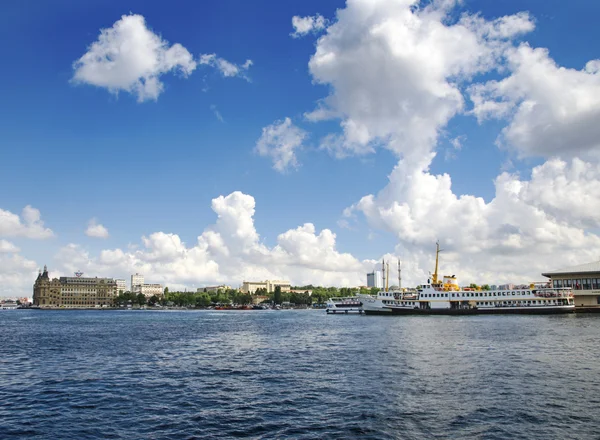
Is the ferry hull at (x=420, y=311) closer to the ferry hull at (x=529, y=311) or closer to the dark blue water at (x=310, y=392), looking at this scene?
the ferry hull at (x=529, y=311)

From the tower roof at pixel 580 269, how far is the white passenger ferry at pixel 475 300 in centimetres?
551

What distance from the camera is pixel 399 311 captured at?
175625mm

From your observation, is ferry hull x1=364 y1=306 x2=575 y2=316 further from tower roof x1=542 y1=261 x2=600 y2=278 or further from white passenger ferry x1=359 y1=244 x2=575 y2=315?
tower roof x1=542 y1=261 x2=600 y2=278

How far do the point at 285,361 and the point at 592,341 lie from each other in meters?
50.3

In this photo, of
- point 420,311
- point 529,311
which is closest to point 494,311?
point 529,311

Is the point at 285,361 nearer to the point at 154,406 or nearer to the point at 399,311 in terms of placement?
the point at 154,406

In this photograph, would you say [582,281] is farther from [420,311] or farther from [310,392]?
[310,392]

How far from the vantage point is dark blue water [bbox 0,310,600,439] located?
31.0 m

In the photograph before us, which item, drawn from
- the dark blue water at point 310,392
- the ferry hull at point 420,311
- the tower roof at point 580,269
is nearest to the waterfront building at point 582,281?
the tower roof at point 580,269

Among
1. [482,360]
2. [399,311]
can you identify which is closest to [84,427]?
[482,360]

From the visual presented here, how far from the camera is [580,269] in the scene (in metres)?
175

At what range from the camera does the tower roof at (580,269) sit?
6747 inches

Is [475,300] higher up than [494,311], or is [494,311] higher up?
[475,300]

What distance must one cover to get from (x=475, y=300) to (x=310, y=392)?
147m
